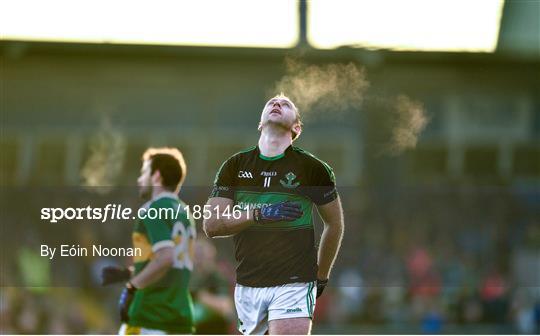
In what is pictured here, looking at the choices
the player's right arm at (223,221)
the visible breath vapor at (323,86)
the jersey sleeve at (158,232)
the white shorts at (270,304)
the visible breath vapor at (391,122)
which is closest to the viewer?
the white shorts at (270,304)

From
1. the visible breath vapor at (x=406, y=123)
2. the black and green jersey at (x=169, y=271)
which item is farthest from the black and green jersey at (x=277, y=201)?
the visible breath vapor at (x=406, y=123)

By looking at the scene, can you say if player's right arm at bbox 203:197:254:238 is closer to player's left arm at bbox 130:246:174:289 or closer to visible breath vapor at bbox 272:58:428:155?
player's left arm at bbox 130:246:174:289

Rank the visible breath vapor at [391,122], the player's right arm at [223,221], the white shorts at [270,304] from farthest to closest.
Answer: the visible breath vapor at [391,122] < the player's right arm at [223,221] < the white shorts at [270,304]

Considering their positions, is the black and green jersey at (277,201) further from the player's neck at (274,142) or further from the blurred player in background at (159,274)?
the blurred player in background at (159,274)

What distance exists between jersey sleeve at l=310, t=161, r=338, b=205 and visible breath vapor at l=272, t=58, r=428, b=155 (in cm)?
39

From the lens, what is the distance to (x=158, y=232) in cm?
390

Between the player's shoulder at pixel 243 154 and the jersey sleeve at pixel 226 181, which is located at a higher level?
the player's shoulder at pixel 243 154

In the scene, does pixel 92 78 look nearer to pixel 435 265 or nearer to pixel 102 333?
pixel 102 333

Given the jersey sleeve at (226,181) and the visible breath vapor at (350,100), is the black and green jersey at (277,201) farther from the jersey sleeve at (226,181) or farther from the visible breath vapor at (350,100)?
the visible breath vapor at (350,100)

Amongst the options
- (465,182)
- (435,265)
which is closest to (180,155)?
(465,182)

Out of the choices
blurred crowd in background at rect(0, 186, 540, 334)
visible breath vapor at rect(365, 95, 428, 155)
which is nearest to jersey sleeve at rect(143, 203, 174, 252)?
blurred crowd in background at rect(0, 186, 540, 334)

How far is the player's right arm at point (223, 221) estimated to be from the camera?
11.8ft

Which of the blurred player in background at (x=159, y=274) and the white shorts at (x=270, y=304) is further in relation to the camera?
the blurred player in background at (x=159, y=274)

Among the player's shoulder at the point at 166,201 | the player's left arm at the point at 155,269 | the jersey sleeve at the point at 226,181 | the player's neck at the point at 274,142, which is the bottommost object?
the player's left arm at the point at 155,269
